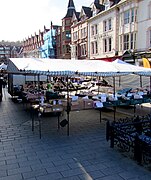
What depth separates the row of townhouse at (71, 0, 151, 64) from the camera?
22.8m

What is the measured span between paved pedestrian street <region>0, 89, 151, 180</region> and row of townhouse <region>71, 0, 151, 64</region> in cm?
1677

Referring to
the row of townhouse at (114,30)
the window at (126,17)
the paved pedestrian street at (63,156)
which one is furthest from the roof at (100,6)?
the paved pedestrian street at (63,156)

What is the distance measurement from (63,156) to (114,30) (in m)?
24.6

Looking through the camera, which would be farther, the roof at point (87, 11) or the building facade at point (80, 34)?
the building facade at point (80, 34)

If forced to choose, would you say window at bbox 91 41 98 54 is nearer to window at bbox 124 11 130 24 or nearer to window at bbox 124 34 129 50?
window at bbox 124 34 129 50

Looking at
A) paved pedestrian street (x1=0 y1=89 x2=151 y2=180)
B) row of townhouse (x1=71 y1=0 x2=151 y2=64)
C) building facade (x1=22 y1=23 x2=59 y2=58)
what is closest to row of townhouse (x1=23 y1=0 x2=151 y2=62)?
row of townhouse (x1=71 y1=0 x2=151 y2=64)

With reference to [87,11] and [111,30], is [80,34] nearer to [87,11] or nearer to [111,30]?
[87,11]

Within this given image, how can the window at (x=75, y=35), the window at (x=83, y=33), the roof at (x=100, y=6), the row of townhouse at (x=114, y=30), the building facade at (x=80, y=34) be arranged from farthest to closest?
the window at (x=75, y=35) < the window at (x=83, y=33) < the building facade at (x=80, y=34) < the roof at (x=100, y=6) < the row of townhouse at (x=114, y=30)

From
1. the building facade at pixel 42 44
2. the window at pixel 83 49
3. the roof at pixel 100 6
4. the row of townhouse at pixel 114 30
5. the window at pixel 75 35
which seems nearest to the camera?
the row of townhouse at pixel 114 30

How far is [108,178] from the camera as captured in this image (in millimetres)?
4418

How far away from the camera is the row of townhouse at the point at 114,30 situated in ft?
74.8

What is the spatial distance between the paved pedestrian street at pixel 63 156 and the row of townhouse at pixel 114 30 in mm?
16774

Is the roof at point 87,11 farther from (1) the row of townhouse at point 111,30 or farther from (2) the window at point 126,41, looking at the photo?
(2) the window at point 126,41

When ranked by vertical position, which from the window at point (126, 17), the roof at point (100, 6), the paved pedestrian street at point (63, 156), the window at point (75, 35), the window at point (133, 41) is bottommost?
the paved pedestrian street at point (63, 156)
